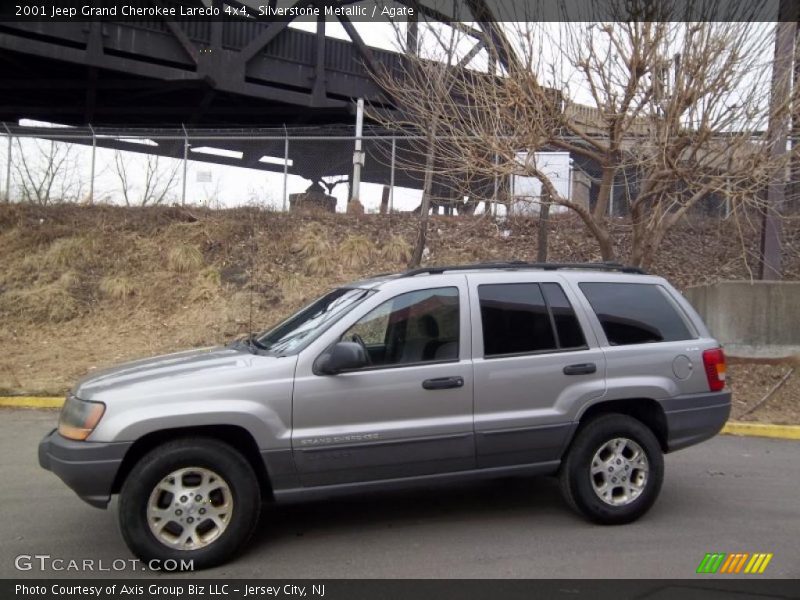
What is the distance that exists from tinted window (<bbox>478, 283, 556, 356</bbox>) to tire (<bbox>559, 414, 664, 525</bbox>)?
723 millimetres

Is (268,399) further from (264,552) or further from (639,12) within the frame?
(639,12)

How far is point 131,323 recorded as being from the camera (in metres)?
12.3

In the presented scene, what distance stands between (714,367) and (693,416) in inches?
16.2

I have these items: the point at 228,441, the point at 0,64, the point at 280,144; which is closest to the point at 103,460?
the point at 228,441

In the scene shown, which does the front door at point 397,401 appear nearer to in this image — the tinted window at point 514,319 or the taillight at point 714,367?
the tinted window at point 514,319

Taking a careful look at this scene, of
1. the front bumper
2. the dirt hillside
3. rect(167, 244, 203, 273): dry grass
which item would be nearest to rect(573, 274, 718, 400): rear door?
the front bumper

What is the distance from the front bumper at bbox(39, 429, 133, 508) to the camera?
405 centimetres

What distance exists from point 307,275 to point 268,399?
958cm

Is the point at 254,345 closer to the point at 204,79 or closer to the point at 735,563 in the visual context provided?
the point at 735,563

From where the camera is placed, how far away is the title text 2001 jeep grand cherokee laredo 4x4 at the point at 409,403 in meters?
4.16

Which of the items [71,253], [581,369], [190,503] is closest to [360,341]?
[190,503]

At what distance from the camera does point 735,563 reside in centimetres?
442

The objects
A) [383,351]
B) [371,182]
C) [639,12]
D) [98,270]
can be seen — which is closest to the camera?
[383,351]
